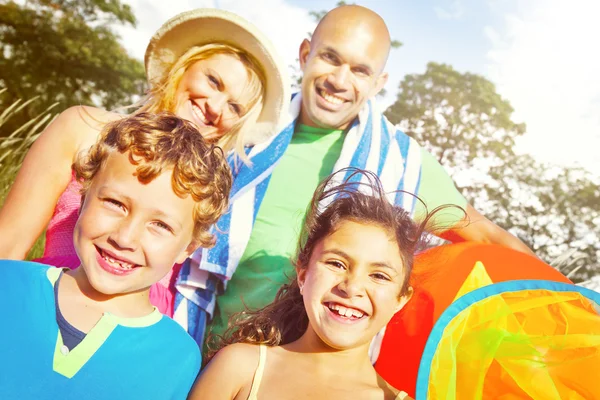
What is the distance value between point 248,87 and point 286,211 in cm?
62

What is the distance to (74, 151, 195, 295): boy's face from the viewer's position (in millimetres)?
1522

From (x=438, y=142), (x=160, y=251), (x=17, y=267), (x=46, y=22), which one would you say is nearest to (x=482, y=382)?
(x=160, y=251)

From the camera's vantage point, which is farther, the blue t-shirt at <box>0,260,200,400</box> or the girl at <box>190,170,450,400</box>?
the girl at <box>190,170,450,400</box>

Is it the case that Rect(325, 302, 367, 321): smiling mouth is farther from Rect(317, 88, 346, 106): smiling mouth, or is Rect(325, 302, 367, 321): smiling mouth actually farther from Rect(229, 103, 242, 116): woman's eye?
Rect(317, 88, 346, 106): smiling mouth

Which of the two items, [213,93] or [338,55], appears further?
[338,55]

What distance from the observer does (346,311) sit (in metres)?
1.69

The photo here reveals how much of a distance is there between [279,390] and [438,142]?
358 inches

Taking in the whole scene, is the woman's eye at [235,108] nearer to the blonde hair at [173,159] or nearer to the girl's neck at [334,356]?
the blonde hair at [173,159]

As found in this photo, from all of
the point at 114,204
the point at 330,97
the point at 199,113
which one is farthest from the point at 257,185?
the point at 114,204

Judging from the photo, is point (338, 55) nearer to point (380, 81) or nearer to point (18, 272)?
point (380, 81)

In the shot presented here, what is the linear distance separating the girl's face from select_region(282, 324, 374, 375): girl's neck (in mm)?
35

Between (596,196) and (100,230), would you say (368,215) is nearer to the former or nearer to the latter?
(100,230)

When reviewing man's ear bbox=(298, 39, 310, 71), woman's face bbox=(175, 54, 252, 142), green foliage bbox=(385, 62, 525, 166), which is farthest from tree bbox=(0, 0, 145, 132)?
woman's face bbox=(175, 54, 252, 142)

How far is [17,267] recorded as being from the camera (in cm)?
153
